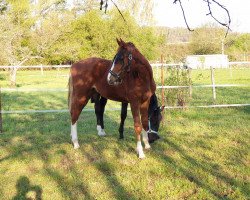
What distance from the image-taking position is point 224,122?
27.6ft

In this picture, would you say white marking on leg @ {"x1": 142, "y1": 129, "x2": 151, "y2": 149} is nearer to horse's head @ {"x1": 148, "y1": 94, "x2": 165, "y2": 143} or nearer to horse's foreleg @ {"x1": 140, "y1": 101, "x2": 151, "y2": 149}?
horse's foreleg @ {"x1": 140, "y1": 101, "x2": 151, "y2": 149}

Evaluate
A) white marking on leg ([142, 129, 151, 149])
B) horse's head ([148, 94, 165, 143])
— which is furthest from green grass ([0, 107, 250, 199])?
horse's head ([148, 94, 165, 143])

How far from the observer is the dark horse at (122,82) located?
5.62 m

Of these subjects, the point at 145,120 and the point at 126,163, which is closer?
the point at 126,163

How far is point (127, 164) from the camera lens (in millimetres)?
5312

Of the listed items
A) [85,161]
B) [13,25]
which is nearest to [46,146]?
[85,161]

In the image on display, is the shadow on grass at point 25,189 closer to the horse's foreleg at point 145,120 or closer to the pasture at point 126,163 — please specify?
the pasture at point 126,163

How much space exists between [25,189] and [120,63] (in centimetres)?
233

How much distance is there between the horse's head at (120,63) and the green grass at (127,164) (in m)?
1.25

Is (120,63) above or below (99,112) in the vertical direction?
above

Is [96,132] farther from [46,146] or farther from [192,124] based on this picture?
[192,124]

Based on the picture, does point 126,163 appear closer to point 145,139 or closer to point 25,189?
point 145,139

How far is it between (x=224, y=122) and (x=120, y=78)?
12.2 ft

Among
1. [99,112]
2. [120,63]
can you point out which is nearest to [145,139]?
[120,63]
